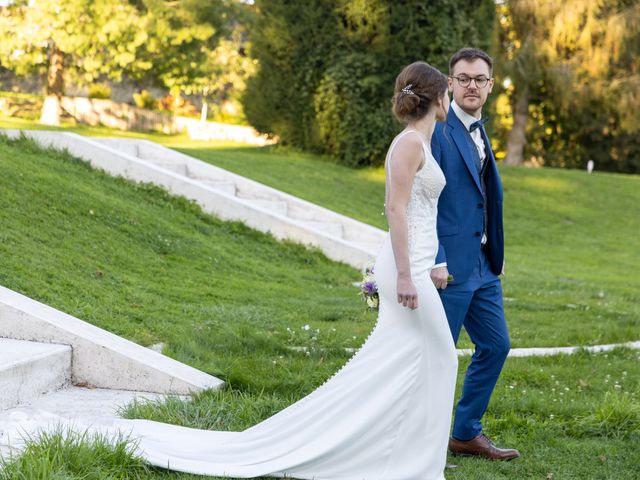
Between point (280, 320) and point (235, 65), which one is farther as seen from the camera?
point (235, 65)

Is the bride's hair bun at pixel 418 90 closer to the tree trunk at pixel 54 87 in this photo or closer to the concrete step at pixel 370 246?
the concrete step at pixel 370 246

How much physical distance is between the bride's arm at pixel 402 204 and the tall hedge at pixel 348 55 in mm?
18137

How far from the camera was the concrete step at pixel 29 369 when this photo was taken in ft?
18.8

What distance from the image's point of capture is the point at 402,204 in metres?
4.74

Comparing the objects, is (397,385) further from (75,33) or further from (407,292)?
(75,33)

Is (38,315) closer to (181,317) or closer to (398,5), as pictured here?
(181,317)

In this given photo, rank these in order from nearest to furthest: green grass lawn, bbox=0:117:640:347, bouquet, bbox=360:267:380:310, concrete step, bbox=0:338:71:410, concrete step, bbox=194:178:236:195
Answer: bouquet, bbox=360:267:380:310, concrete step, bbox=0:338:71:410, green grass lawn, bbox=0:117:640:347, concrete step, bbox=194:178:236:195

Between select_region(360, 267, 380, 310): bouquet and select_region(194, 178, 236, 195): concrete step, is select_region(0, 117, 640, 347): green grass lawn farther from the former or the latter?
select_region(360, 267, 380, 310): bouquet

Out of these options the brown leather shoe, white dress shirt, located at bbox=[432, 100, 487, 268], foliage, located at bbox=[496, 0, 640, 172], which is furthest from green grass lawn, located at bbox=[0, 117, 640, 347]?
foliage, located at bbox=[496, 0, 640, 172]

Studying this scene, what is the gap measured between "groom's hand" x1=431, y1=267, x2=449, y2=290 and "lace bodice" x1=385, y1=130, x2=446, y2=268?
8cm

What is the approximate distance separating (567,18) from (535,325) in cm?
2339

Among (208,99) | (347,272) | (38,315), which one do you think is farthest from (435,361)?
(208,99)

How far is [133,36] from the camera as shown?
29906mm

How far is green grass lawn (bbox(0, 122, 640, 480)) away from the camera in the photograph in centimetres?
573
